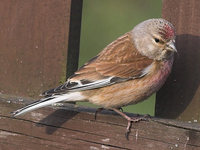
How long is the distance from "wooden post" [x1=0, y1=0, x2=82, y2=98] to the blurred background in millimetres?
3279

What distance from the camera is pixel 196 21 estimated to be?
421cm

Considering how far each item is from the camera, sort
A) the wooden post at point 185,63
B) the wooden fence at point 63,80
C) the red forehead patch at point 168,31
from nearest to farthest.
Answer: the wooden fence at point 63,80, the wooden post at point 185,63, the red forehead patch at point 168,31

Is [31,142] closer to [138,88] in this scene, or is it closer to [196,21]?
[138,88]

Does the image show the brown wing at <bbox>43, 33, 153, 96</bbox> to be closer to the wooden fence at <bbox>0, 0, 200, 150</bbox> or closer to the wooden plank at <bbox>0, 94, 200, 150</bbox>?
the wooden fence at <bbox>0, 0, 200, 150</bbox>

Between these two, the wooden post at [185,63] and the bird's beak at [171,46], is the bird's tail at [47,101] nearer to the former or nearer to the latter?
the wooden post at [185,63]

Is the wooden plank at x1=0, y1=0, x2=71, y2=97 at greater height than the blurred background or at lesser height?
greater

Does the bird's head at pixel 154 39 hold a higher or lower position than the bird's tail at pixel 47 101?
higher

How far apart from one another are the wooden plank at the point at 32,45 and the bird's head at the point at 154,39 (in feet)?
2.27

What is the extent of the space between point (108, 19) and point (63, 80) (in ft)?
14.3

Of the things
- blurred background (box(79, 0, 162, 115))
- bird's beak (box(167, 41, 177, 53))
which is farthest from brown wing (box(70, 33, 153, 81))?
blurred background (box(79, 0, 162, 115))

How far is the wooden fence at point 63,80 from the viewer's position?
4.14 meters

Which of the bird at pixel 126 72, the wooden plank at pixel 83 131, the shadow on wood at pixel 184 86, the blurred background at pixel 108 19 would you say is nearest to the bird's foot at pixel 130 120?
the wooden plank at pixel 83 131

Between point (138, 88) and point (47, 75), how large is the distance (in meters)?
0.67

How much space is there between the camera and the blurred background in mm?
8266
